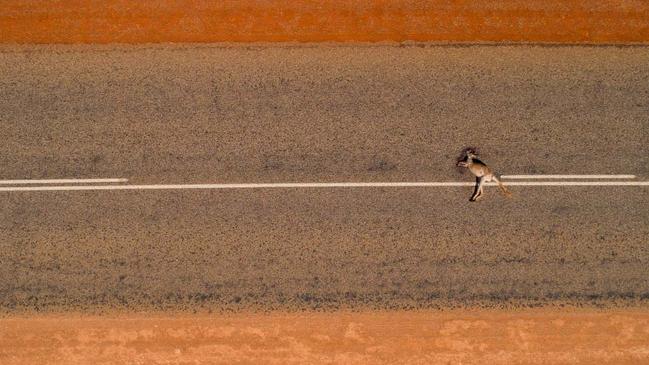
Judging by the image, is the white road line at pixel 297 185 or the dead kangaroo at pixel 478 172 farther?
the white road line at pixel 297 185

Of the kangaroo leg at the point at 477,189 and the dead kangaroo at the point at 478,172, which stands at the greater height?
the dead kangaroo at the point at 478,172

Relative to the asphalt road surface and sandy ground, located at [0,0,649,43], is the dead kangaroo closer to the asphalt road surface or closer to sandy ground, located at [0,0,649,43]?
the asphalt road surface

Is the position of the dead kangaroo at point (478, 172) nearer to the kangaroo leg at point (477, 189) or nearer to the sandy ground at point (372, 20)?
the kangaroo leg at point (477, 189)

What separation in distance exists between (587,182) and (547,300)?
240 centimetres

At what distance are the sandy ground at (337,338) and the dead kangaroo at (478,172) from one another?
2.24m

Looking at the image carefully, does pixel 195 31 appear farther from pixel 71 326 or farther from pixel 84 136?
pixel 71 326

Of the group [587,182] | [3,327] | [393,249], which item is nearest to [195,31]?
[393,249]

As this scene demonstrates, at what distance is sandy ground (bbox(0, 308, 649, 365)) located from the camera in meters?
8.91

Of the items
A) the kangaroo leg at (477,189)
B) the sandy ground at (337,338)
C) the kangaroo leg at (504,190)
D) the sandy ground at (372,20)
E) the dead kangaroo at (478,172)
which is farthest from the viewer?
the sandy ground at (372,20)

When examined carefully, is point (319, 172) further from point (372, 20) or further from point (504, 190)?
point (504, 190)

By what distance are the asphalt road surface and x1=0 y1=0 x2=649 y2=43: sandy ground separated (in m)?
0.33

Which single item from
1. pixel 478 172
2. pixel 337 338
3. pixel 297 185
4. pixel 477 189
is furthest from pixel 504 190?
pixel 337 338

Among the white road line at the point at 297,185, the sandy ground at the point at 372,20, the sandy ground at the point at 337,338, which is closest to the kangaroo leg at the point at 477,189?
the white road line at the point at 297,185

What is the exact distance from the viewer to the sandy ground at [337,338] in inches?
351
